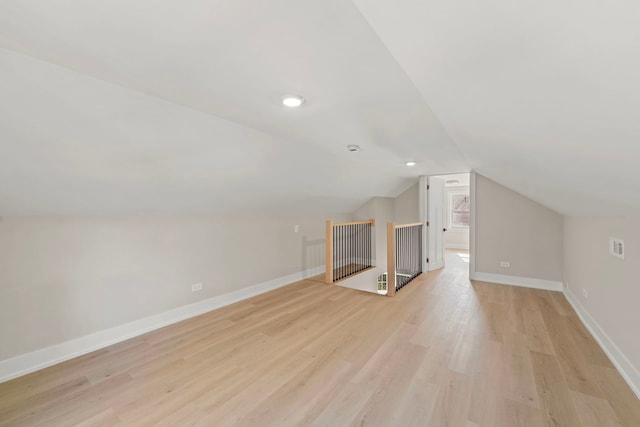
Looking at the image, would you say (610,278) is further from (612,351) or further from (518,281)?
(518,281)

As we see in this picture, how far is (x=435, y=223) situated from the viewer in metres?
5.55

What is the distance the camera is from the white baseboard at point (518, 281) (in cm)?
424

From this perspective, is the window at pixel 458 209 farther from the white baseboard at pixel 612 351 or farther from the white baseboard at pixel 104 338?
the white baseboard at pixel 104 338

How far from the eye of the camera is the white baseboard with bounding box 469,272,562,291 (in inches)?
167

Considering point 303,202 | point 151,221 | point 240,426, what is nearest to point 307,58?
point 240,426

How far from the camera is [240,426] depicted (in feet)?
5.46

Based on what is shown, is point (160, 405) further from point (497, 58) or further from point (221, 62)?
point (497, 58)

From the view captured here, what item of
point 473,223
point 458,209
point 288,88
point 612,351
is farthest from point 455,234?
point 288,88

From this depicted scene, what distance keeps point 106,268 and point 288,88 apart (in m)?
2.56

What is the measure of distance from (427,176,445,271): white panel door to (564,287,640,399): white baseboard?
7.64 feet

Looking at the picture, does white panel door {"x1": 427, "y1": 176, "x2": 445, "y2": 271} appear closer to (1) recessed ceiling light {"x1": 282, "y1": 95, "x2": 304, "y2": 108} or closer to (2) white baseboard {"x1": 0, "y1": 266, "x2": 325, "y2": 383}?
(2) white baseboard {"x1": 0, "y1": 266, "x2": 325, "y2": 383}

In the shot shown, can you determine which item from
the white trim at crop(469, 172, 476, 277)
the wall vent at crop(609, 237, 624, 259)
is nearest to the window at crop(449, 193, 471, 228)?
the white trim at crop(469, 172, 476, 277)

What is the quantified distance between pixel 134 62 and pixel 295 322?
279 centimetres

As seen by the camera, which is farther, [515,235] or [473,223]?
[473,223]
